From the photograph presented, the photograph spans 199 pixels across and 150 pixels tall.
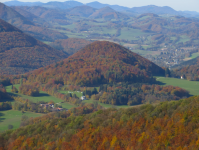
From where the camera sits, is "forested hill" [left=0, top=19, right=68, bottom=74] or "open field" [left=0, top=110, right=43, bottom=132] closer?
"open field" [left=0, top=110, right=43, bottom=132]

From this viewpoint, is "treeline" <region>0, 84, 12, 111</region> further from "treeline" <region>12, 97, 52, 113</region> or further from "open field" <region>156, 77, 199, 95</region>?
"open field" <region>156, 77, 199, 95</region>

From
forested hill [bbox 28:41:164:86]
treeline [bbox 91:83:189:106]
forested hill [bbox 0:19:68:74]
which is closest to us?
treeline [bbox 91:83:189:106]

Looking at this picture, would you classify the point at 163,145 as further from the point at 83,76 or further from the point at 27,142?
the point at 83,76

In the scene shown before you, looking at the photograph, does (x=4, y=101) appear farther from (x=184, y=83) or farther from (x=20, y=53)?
(x=20, y=53)

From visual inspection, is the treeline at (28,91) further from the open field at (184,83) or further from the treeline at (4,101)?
the open field at (184,83)

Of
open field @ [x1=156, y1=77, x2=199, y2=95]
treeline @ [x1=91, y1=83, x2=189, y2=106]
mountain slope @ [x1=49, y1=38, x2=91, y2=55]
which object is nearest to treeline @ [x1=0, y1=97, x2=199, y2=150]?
treeline @ [x1=91, y1=83, x2=189, y2=106]

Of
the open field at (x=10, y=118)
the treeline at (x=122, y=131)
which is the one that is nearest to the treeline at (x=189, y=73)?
the open field at (x=10, y=118)

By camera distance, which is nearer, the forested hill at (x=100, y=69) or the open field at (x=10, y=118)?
the open field at (x=10, y=118)

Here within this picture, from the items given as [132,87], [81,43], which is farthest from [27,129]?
[81,43]
